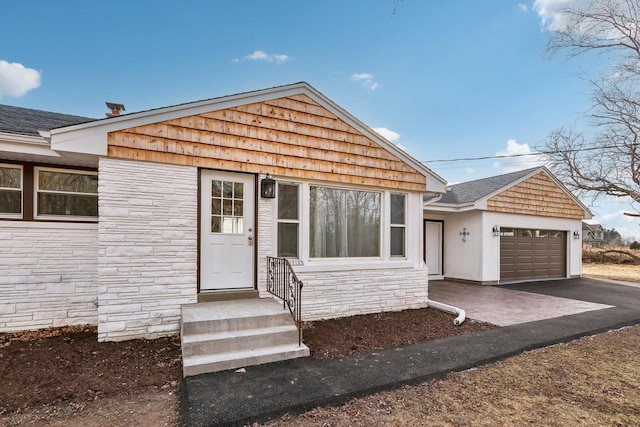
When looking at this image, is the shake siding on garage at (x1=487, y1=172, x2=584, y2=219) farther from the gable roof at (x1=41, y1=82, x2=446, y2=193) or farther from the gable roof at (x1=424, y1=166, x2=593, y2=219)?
the gable roof at (x1=41, y1=82, x2=446, y2=193)

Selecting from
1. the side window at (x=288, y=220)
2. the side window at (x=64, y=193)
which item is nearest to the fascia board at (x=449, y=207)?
the side window at (x=288, y=220)

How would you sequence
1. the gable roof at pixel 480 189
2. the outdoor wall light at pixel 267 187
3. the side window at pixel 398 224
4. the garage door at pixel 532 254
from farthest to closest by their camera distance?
1. the garage door at pixel 532 254
2. the gable roof at pixel 480 189
3. the side window at pixel 398 224
4. the outdoor wall light at pixel 267 187

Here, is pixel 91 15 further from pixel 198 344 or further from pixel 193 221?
pixel 198 344

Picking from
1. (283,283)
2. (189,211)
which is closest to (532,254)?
(283,283)

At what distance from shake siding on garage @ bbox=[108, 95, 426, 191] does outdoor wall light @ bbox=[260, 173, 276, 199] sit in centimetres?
20

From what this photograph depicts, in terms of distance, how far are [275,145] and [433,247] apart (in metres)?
8.41

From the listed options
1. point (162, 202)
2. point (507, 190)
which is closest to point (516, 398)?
point (162, 202)

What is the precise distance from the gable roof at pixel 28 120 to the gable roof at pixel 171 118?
944 millimetres

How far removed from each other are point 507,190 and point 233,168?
10038 millimetres

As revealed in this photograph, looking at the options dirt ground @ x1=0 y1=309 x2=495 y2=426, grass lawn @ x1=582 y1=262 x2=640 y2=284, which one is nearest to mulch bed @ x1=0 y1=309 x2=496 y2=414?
dirt ground @ x1=0 y1=309 x2=495 y2=426

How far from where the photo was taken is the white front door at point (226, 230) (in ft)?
17.3

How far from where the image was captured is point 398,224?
7.03 metres

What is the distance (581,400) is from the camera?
10.7 feet

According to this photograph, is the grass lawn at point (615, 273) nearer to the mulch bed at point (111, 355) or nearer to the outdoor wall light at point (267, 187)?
the mulch bed at point (111, 355)
